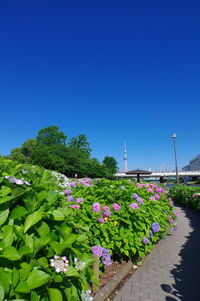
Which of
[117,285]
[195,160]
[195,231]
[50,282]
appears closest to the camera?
[50,282]

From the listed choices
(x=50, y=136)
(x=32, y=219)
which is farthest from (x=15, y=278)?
(x=50, y=136)

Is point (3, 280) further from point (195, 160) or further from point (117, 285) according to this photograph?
point (195, 160)

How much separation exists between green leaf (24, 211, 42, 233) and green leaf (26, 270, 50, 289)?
0.73ft

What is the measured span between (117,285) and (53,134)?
51.1m

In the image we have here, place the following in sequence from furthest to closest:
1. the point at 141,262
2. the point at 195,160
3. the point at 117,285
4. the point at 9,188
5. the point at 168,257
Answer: the point at 195,160 → the point at 168,257 → the point at 141,262 → the point at 117,285 → the point at 9,188

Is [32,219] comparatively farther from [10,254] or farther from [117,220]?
[117,220]

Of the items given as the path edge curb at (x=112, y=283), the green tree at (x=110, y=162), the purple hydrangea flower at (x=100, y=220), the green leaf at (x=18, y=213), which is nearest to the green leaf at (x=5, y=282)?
the green leaf at (x=18, y=213)

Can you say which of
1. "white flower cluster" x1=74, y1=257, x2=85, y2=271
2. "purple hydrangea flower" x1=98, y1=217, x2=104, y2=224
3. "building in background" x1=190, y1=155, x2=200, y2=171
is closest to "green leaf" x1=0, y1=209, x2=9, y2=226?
"white flower cluster" x1=74, y1=257, x2=85, y2=271

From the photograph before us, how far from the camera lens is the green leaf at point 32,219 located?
1116 millimetres

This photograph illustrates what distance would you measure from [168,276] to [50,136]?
2013 inches

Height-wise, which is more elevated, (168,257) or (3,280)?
(3,280)

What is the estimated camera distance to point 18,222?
1.16 metres

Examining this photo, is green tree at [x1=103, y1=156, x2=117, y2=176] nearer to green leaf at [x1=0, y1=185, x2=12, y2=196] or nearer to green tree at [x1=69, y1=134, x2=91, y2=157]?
green tree at [x1=69, y1=134, x2=91, y2=157]

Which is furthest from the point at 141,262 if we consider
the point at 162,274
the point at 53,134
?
the point at 53,134
